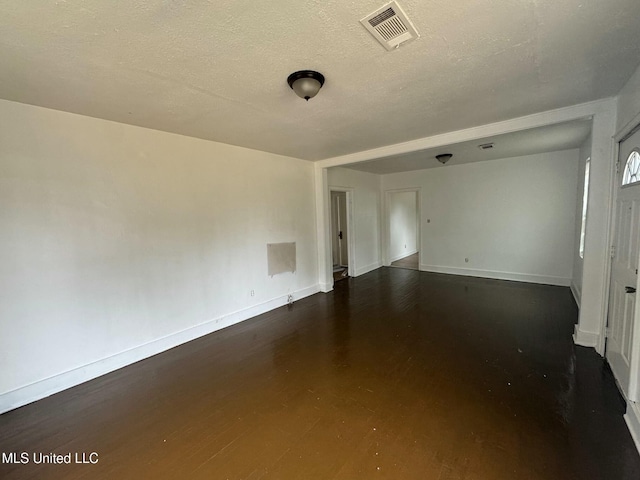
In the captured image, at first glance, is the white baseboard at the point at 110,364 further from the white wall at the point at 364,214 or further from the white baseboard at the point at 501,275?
the white baseboard at the point at 501,275

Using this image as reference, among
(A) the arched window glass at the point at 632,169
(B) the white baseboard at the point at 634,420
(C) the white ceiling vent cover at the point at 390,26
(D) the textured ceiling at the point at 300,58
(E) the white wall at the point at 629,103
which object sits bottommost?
(B) the white baseboard at the point at 634,420

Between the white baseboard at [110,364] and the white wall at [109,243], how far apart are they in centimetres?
1

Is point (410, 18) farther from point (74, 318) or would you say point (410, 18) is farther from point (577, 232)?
point (577, 232)

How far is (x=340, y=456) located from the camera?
1651 mm

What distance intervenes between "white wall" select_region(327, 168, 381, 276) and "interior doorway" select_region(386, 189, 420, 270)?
45 centimetres

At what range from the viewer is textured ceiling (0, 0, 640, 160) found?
1328 millimetres

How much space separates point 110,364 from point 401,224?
7.57 m

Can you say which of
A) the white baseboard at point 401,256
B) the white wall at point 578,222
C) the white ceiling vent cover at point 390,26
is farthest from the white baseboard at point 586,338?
the white baseboard at point 401,256

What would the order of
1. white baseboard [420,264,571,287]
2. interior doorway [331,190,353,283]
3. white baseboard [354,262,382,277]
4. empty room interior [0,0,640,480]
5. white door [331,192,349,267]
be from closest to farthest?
empty room interior [0,0,640,480] < white baseboard [420,264,571,287] < white baseboard [354,262,382,277] < interior doorway [331,190,353,283] < white door [331,192,349,267]

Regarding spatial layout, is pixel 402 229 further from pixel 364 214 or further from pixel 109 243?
pixel 109 243

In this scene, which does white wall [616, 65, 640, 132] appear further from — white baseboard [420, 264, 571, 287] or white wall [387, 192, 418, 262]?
white wall [387, 192, 418, 262]


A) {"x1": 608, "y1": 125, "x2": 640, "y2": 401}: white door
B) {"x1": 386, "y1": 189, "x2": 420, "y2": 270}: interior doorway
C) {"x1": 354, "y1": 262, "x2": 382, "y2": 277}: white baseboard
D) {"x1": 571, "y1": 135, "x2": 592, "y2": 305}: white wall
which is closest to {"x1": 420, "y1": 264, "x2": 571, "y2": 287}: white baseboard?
{"x1": 571, "y1": 135, "x2": 592, "y2": 305}: white wall

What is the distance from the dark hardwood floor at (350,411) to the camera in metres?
1.60

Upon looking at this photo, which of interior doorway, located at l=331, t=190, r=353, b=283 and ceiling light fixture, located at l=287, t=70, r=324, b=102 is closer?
ceiling light fixture, located at l=287, t=70, r=324, b=102
